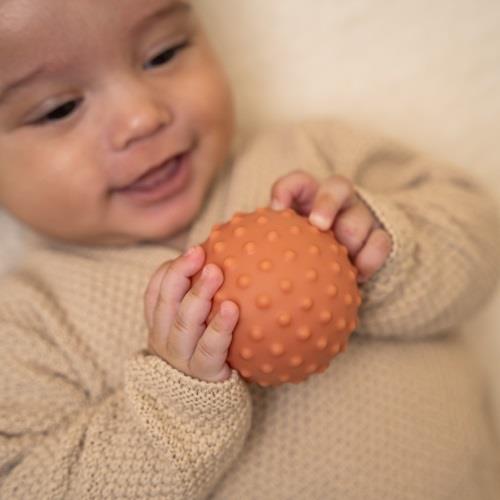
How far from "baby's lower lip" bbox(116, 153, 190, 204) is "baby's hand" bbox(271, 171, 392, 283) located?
0.16m

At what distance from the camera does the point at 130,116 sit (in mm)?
803

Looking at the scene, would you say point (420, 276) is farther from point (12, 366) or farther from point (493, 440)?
point (12, 366)

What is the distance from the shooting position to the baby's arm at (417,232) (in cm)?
82

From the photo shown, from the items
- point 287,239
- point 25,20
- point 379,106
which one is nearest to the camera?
point 287,239

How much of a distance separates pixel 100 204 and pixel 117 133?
0.10m

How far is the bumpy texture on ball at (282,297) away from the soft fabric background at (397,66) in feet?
1.82

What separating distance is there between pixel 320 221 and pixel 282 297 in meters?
0.13

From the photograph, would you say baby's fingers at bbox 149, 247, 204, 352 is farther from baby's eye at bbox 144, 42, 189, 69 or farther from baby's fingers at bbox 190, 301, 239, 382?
baby's eye at bbox 144, 42, 189, 69

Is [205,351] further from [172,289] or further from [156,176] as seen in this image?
[156,176]

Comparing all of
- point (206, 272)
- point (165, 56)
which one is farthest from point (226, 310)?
point (165, 56)

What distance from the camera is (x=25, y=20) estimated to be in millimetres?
744

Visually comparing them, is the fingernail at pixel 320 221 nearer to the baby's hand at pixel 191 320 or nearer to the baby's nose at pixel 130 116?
the baby's hand at pixel 191 320

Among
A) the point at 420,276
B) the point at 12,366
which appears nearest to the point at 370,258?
the point at 420,276

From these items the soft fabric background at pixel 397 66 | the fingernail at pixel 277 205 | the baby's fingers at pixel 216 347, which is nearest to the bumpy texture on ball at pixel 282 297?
the baby's fingers at pixel 216 347
